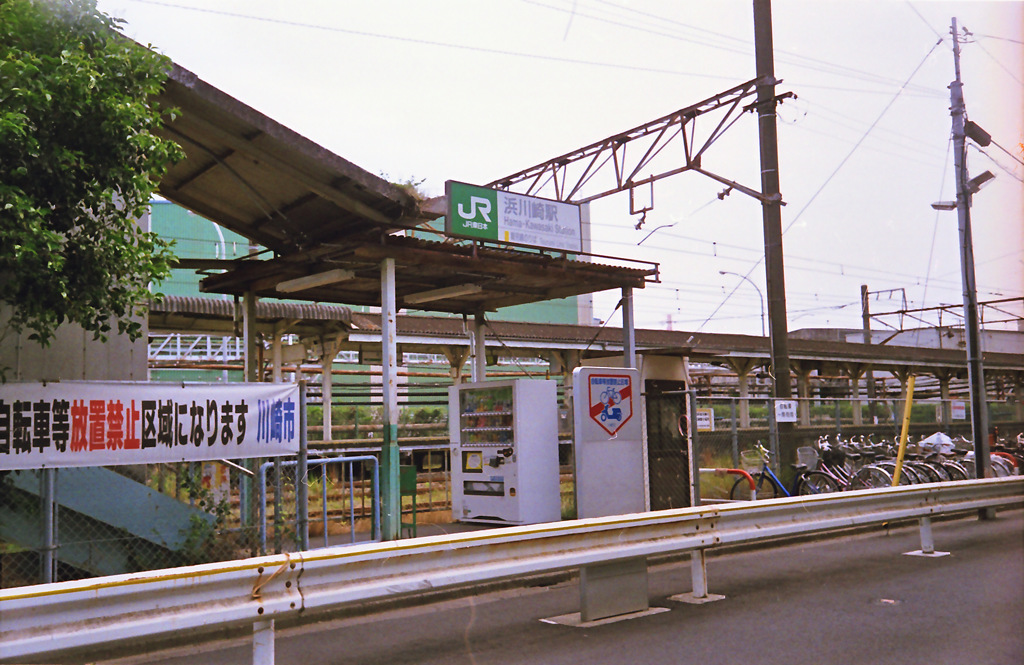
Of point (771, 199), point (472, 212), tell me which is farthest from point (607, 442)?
point (771, 199)

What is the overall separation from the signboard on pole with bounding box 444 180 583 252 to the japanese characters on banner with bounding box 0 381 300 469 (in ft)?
12.4

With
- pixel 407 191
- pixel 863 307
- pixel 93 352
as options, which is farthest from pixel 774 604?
pixel 863 307

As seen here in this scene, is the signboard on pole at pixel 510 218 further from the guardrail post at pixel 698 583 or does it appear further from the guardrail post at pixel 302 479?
the guardrail post at pixel 698 583

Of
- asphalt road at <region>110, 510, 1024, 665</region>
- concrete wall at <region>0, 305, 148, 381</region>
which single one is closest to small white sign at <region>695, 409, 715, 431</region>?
asphalt road at <region>110, 510, 1024, 665</region>

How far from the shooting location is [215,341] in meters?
41.4

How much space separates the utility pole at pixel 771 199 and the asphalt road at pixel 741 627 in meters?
6.08

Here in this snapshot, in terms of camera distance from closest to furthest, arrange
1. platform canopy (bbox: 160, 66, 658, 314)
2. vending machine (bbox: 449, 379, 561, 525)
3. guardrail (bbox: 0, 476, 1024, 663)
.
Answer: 1. guardrail (bbox: 0, 476, 1024, 663)
2. platform canopy (bbox: 160, 66, 658, 314)
3. vending machine (bbox: 449, 379, 561, 525)

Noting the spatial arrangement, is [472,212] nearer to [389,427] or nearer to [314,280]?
[314,280]

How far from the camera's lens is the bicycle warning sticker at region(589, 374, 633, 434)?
41.0 feet

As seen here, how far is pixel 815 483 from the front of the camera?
15.8 meters

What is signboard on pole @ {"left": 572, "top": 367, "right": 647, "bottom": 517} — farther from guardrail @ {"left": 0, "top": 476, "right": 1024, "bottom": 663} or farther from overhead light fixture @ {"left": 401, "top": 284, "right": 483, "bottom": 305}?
guardrail @ {"left": 0, "top": 476, "right": 1024, "bottom": 663}

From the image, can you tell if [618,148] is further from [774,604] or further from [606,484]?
[774,604]

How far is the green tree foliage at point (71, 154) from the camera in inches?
265

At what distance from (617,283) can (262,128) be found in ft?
21.7
